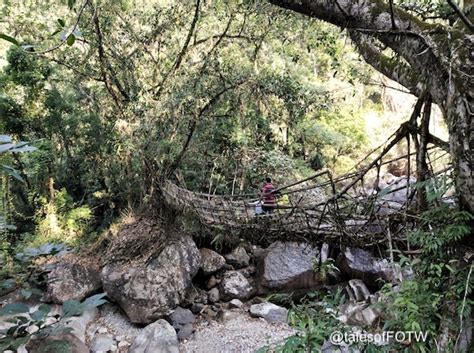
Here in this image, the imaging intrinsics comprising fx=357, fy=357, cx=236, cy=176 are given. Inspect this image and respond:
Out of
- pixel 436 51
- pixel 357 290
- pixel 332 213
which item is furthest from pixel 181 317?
pixel 436 51

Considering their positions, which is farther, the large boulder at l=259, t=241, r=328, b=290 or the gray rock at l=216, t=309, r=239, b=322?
the large boulder at l=259, t=241, r=328, b=290

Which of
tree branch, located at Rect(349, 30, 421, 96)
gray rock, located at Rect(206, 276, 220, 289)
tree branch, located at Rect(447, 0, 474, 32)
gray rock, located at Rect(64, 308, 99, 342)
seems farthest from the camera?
gray rock, located at Rect(206, 276, 220, 289)

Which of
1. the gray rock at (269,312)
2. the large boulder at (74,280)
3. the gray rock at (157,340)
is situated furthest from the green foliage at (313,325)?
the large boulder at (74,280)

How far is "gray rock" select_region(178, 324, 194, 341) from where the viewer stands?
11.9 ft

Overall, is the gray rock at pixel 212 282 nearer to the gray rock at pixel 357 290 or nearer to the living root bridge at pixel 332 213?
the living root bridge at pixel 332 213

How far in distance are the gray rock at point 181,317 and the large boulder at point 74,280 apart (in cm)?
95

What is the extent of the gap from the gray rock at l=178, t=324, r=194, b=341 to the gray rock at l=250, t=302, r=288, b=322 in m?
0.69

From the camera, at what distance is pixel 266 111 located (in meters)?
4.05

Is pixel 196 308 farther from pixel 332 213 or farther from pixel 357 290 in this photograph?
pixel 332 213

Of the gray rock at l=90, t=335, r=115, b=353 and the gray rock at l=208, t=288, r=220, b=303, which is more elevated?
the gray rock at l=208, t=288, r=220, b=303

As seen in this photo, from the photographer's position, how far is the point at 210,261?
4.53 metres

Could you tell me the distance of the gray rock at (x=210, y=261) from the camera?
4.47 metres

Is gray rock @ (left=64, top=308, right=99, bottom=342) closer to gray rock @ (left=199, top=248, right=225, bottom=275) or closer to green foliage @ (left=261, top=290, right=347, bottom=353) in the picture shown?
gray rock @ (left=199, top=248, right=225, bottom=275)

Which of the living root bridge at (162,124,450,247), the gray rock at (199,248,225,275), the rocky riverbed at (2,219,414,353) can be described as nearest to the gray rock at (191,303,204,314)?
the rocky riverbed at (2,219,414,353)
